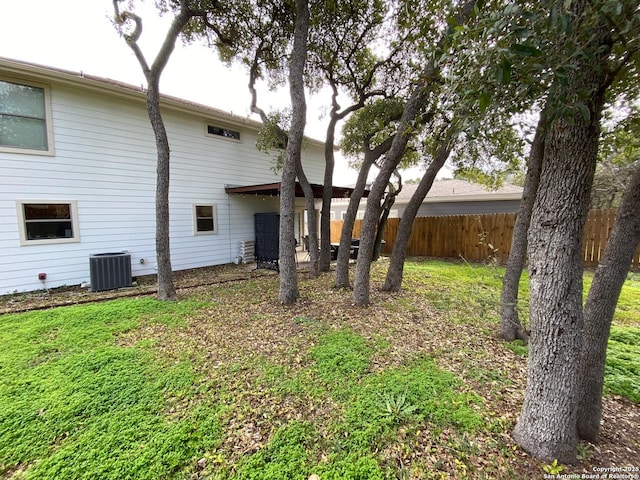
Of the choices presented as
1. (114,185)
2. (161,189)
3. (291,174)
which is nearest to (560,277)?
(291,174)

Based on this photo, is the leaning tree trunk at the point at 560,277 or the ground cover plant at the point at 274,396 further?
the ground cover plant at the point at 274,396

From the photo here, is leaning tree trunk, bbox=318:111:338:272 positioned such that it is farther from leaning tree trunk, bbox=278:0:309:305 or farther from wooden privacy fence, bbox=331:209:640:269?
wooden privacy fence, bbox=331:209:640:269

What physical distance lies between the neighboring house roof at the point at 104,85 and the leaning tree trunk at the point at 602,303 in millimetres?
9568

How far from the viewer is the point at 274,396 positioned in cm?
262

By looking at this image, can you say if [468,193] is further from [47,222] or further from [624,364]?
[47,222]

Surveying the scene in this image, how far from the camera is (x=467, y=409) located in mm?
2367

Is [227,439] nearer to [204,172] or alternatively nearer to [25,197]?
[25,197]

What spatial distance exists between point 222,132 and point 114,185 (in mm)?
3856

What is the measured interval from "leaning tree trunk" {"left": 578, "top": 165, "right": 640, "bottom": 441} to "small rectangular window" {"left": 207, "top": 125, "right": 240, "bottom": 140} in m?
9.97

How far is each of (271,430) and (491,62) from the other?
9.81ft

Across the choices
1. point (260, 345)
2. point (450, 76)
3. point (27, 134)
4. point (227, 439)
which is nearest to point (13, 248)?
point (27, 134)

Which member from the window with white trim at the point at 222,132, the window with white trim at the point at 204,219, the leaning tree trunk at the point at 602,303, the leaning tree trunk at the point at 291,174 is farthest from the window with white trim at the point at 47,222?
the leaning tree trunk at the point at 602,303

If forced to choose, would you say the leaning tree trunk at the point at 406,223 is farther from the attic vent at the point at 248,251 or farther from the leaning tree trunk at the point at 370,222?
the attic vent at the point at 248,251

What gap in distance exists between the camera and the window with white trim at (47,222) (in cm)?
610
